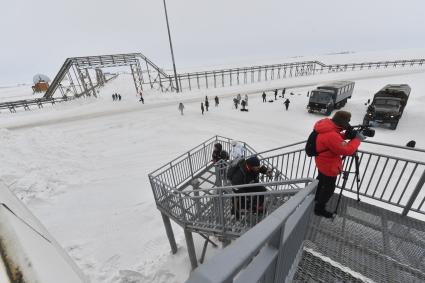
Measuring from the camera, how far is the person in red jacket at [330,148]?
288 centimetres

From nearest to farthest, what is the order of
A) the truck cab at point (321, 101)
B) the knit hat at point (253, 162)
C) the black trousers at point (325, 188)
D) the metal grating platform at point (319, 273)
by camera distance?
the metal grating platform at point (319, 273)
the black trousers at point (325, 188)
the knit hat at point (253, 162)
the truck cab at point (321, 101)

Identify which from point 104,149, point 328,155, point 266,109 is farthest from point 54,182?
point 266,109

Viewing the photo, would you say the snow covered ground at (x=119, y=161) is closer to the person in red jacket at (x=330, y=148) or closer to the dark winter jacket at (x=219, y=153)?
the dark winter jacket at (x=219, y=153)

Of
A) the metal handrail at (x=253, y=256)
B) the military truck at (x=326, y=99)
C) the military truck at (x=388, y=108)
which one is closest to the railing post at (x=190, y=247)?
the metal handrail at (x=253, y=256)

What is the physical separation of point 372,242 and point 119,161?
11425 millimetres

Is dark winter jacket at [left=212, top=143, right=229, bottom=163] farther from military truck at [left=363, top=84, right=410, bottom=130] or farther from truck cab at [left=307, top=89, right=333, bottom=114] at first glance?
truck cab at [left=307, top=89, right=333, bottom=114]

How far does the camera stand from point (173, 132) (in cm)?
1498

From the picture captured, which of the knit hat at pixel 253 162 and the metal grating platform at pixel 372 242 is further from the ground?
the knit hat at pixel 253 162

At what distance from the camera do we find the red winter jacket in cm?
288

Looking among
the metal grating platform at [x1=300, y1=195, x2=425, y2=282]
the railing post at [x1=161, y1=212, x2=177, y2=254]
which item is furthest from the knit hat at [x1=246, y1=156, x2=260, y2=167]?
the railing post at [x1=161, y1=212, x2=177, y2=254]

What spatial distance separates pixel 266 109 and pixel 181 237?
16410mm

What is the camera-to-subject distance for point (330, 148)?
2965 millimetres

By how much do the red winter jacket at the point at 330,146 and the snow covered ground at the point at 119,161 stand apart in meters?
4.95

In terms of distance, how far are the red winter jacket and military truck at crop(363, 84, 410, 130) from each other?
13.3 m
